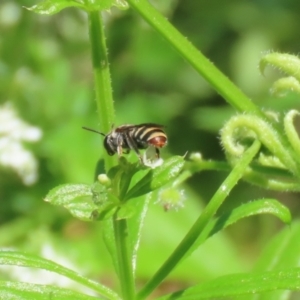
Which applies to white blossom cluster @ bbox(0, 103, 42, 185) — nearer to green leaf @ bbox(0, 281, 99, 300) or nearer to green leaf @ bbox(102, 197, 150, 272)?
green leaf @ bbox(102, 197, 150, 272)

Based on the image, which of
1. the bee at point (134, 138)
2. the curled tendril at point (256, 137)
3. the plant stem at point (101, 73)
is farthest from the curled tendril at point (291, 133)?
the plant stem at point (101, 73)

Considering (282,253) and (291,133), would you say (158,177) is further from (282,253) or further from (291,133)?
(282,253)

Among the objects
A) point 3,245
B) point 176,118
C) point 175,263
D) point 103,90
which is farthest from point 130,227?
point 176,118

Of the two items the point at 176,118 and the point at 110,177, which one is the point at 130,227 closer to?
the point at 110,177

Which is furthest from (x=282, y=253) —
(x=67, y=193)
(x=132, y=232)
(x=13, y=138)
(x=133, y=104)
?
(x=133, y=104)

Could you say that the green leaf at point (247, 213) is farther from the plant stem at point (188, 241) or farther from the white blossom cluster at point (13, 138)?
the white blossom cluster at point (13, 138)

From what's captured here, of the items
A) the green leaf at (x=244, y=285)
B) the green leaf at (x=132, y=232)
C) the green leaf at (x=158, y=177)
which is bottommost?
the green leaf at (x=244, y=285)
